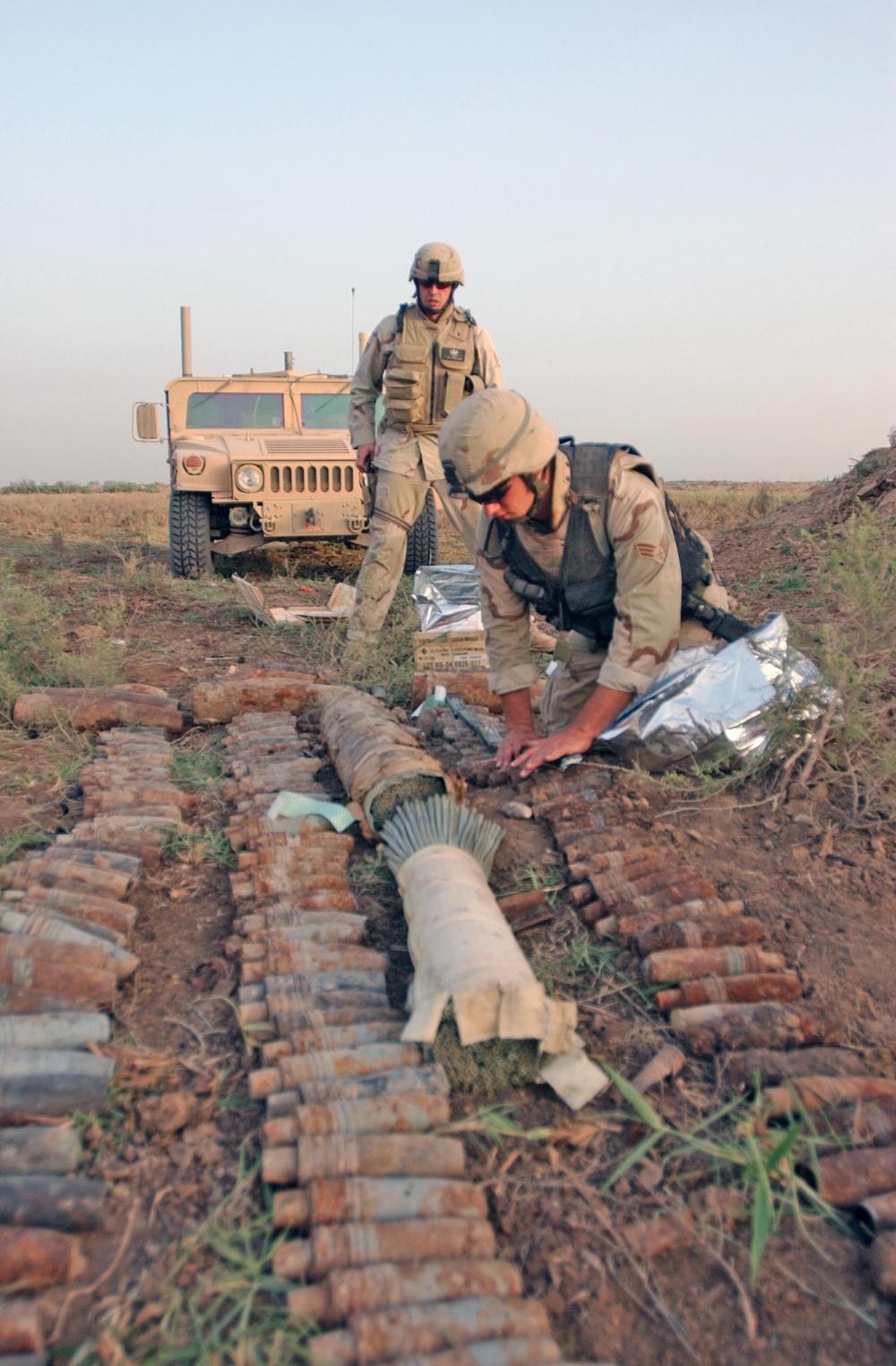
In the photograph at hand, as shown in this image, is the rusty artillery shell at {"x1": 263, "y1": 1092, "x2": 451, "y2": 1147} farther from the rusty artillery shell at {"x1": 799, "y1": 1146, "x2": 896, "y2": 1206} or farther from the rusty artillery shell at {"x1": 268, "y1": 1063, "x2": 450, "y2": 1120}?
the rusty artillery shell at {"x1": 799, "y1": 1146, "x2": 896, "y2": 1206}

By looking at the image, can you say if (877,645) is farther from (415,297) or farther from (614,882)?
(415,297)

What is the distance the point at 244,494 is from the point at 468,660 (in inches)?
171

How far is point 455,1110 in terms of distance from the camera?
2121mm

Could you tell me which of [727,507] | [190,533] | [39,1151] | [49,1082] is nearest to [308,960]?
[49,1082]

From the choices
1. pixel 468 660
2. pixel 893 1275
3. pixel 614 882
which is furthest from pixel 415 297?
pixel 893 1275

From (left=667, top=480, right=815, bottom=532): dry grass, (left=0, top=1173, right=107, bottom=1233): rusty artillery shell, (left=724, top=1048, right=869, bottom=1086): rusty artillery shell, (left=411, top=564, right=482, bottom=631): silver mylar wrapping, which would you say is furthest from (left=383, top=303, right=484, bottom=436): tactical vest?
(left=667, top=480, right=815, bottom=532): dry grass

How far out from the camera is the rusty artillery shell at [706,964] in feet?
8.27

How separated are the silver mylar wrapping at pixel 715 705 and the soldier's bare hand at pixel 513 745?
31cm

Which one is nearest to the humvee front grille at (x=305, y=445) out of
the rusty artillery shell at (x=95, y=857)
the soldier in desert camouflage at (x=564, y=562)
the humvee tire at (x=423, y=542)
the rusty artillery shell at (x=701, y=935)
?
the humvee tire at (x=423, y=542)

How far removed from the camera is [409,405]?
601 centimetres

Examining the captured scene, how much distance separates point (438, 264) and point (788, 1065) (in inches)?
193

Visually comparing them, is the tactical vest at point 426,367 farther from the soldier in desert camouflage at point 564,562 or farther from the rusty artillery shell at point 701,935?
the rusty artillery shell at point 701,935

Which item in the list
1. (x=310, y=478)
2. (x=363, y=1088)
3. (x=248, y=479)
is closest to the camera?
(x=363, y=1088)

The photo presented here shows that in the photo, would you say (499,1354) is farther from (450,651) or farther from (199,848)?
(450,651)
